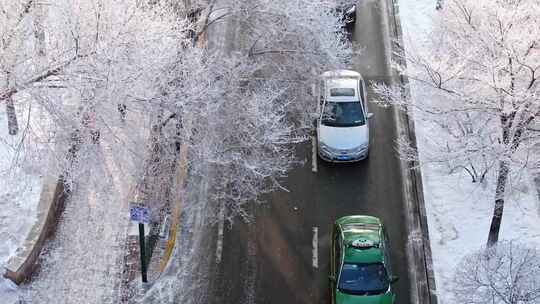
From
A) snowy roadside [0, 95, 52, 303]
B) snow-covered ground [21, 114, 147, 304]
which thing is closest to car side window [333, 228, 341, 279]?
snow-covered ground [21, 114, 147, 304]

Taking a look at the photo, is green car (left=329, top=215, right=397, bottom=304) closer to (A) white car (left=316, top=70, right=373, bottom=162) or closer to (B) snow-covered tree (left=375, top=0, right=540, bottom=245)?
(B) snow-covered tree (left=375, top=0, right=540, bottom=245)

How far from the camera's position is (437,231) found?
66.3 ft

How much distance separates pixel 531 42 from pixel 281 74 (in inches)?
308

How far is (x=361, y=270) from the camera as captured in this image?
17.8 m

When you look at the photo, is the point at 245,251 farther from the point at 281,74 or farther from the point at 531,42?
the point at 531,42

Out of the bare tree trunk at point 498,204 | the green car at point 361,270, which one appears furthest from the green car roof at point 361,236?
the bare tree trunk at point 498,204

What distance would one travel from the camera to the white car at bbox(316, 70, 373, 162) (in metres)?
22.3

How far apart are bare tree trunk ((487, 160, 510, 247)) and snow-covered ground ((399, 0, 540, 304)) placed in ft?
1.59

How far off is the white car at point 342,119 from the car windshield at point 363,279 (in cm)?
523

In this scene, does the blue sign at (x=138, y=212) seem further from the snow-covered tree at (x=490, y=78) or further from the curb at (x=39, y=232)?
the snow-covered tree at (x=490, y=78)

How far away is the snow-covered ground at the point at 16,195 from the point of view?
1803 cm

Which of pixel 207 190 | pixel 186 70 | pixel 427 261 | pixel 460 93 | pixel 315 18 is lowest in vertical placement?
pixel 427 261

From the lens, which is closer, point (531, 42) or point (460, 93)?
point (531, 42)

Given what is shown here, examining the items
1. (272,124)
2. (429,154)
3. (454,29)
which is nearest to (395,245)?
(429,154)
